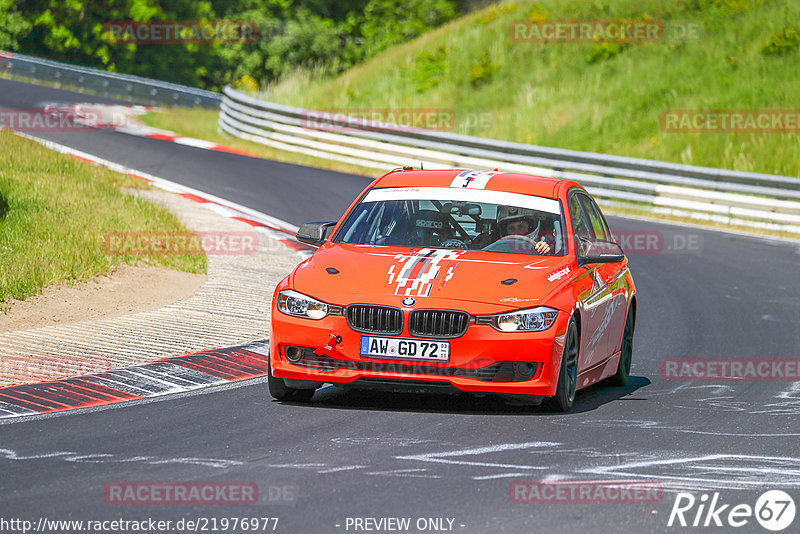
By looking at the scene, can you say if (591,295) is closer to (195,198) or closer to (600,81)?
(195,198)

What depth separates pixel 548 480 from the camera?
6660mm

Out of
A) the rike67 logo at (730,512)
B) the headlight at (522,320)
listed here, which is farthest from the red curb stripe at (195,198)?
the rike67 logo at (730,512)

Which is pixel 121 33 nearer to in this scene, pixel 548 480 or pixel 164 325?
pixel 164 325

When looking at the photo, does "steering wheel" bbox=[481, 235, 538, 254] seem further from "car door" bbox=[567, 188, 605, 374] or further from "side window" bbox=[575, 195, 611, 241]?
"side window" bbox=[575, 195, 611, 241]

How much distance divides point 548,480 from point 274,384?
2684 millimetres

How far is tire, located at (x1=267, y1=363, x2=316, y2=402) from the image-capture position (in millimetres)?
8766

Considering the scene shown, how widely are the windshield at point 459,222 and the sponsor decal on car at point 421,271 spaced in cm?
38

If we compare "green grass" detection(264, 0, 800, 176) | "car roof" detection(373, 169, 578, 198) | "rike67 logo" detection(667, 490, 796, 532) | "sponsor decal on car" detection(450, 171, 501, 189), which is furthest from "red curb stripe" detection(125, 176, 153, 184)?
"rike67 logo" detection(667, 490, 796, 532)

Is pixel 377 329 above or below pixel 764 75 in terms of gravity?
below

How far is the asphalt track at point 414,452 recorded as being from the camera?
6023 millimetres

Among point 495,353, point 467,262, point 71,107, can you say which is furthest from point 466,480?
point 71,107

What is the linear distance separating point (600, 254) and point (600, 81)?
82.5 feet

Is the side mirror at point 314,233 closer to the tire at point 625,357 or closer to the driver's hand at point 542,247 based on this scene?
the driver's hand at point 542,247

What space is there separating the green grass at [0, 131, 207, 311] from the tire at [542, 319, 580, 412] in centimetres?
607
